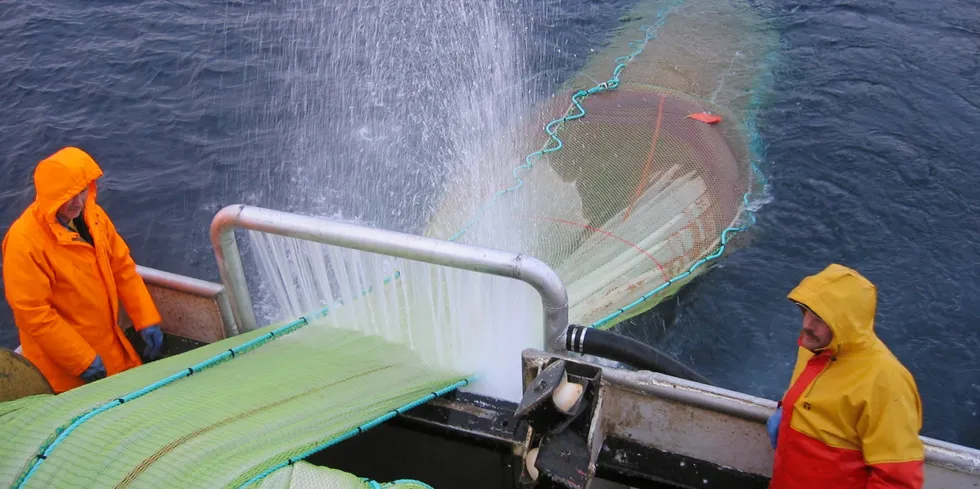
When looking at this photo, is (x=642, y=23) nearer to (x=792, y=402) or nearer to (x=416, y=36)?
(x=416, y=36)

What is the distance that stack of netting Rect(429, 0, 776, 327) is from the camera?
19.1 ft

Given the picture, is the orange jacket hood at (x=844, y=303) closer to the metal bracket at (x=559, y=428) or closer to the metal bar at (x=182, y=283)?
the metal bracket at (x=559, y=428)

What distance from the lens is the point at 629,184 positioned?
6578mm

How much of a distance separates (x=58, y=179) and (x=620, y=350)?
9.21 ft

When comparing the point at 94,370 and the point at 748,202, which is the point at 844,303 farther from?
the point at 748,202

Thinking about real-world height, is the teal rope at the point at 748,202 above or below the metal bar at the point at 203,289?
below

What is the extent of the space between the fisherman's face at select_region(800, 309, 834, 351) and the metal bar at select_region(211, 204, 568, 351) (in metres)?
0.95

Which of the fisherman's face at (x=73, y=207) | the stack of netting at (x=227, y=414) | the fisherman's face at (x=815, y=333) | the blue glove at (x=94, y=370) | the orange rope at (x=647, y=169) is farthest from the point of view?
the orange rope at (x=647, y=169)

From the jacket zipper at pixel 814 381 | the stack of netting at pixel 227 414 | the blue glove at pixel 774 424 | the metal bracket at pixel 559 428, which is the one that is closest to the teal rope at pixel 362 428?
the stack of netting at pixel 227 414

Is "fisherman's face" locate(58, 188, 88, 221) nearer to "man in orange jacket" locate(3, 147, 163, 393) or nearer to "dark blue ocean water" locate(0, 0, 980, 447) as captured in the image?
"man in orange jacket" locate(3, 147, 163, 393)

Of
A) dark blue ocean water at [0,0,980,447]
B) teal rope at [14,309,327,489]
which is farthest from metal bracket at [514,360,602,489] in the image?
dark blue ocean water at [0,0,980,447]

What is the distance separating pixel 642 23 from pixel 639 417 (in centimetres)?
836

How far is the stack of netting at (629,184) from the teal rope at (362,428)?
183 cm

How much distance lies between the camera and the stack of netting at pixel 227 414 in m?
2.26
